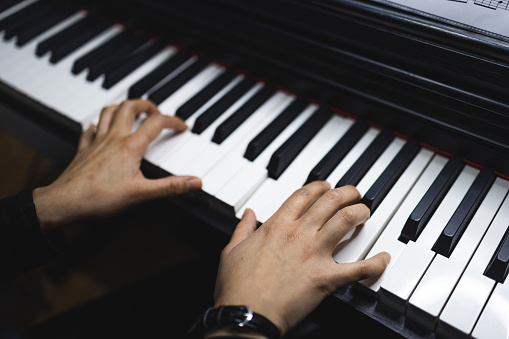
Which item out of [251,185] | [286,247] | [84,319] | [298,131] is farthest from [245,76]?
[84,319]

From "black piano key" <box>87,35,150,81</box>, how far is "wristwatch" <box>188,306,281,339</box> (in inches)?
36.9

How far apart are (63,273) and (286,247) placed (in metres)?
1.51

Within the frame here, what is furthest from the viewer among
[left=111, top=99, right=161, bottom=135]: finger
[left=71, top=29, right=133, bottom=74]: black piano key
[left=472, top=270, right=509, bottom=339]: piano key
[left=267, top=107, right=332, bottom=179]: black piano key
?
[left=71, top=29, right=133, bottom=74]: black piano key

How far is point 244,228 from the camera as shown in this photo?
3.56 ft

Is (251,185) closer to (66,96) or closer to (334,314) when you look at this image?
(334,314)

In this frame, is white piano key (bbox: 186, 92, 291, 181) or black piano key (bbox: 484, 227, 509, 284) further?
white piano key (bbox: 186, 92, 291, 181)

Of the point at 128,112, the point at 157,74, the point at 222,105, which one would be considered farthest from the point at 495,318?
the point at 157,74

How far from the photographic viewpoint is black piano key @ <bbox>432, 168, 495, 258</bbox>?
999 millimetres

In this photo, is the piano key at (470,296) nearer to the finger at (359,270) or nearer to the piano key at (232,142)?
the finger at (359,270)

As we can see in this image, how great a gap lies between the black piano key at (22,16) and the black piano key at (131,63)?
1.67ft

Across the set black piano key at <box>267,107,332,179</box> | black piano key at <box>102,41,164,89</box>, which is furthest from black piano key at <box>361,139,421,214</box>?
black piano key at <box>102,41,164,89</box>

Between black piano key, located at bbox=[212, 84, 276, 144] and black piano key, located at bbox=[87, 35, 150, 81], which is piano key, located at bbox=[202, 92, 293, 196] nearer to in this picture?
black piano key, located at bbox=[212, 84, 276, 144]

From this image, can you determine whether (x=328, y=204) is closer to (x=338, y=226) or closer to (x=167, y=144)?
(x=338, y=226)

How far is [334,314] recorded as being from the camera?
104 centimetres
